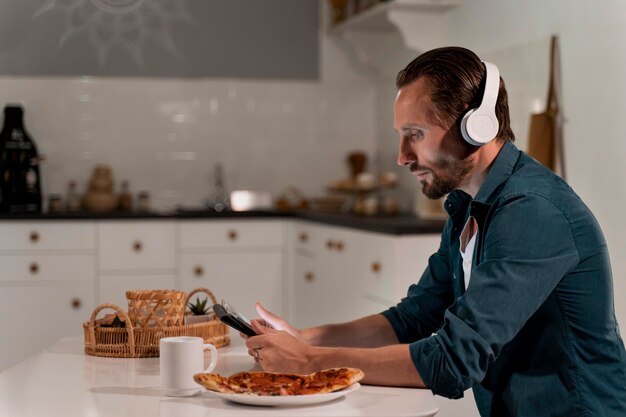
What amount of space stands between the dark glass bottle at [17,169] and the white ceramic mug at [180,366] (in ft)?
10.0

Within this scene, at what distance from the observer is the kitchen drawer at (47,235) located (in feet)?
13.4

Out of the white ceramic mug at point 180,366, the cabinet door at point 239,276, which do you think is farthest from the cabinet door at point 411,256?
the white ceramic mug at point 180,366

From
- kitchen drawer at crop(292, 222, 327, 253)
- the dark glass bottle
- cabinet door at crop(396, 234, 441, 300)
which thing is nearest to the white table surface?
cabinet door at crop(396, 234, 441, 300)

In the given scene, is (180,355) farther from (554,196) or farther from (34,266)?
(34,266)

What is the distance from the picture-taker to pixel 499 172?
1.57m

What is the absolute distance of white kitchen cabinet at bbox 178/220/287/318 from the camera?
4.28 meters

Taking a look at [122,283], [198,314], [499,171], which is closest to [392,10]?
Result: [122,283]

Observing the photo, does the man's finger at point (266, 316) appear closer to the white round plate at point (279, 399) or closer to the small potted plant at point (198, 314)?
the small potted plant at point (198, 314)

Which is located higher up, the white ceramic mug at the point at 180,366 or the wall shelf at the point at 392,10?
the wall shelf at the point at 392,10

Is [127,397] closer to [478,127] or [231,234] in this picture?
[478,127]

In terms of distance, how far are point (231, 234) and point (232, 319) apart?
2.76m

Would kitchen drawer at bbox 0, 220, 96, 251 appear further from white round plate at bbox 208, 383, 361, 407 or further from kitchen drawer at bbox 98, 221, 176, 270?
white round plate at bbox 208, 383, 361, 407

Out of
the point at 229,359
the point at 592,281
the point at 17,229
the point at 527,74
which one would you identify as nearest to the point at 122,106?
the point at 17,229

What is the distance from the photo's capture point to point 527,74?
10.5ft
